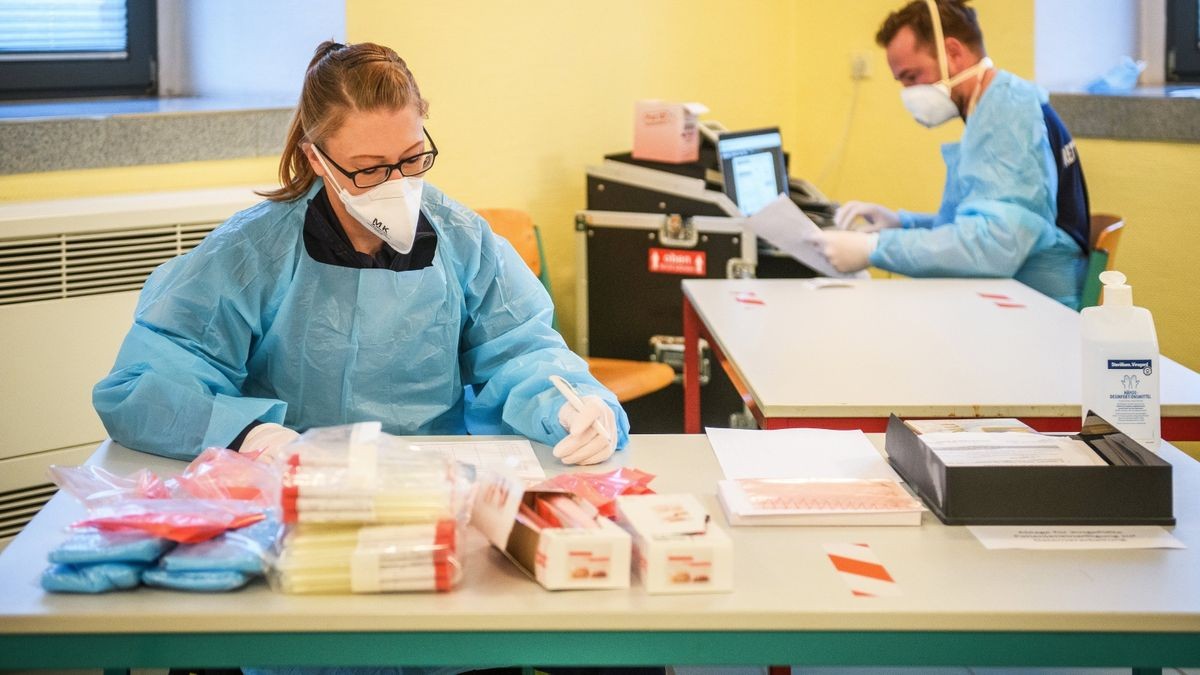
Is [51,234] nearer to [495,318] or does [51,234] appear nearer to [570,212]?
[495,318]

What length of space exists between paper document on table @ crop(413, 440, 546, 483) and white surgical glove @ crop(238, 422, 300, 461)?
17 cm

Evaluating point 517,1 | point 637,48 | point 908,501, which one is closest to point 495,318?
point 908,501

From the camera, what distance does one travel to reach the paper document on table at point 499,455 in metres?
1.70

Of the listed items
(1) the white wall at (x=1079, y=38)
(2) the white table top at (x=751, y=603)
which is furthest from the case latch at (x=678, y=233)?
(2) the white table top at (x=751, y=603)

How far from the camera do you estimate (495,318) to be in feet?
6.80

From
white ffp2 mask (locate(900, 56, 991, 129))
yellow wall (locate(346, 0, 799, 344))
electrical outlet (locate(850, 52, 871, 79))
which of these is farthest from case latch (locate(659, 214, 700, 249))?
electrical outlet (locate(850, 52, 871, 79))

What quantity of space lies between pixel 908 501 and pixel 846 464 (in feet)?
0.64

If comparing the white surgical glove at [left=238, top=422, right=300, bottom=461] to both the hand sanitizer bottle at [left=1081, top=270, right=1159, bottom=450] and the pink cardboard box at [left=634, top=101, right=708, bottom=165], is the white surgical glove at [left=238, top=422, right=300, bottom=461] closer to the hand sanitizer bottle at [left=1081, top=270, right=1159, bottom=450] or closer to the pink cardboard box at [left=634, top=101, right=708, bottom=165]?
the hand sanitizer bottle at [left=1081, top=270, right=1159, bottom=450]

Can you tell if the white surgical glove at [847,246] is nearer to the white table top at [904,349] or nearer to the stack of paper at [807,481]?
the white table top at [904,349]

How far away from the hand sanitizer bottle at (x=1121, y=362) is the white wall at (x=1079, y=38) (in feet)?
8.52

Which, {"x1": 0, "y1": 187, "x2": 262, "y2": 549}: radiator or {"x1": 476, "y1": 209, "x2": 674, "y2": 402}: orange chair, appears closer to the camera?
{"x1": 0, "y1": 187, "x2": 262, "y2": 549}: radiator

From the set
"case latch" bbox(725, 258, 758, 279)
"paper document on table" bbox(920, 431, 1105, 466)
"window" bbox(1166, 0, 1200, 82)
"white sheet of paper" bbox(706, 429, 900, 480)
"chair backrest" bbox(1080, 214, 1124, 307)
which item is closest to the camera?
"paper document on table" bbox(920, 431, 1105, 466)

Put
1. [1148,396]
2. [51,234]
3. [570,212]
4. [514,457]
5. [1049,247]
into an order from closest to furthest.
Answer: [1148,396] → [514,457] → [51,234] → [1049,247] → [570,212]

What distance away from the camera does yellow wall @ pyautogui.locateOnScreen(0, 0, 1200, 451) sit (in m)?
3.53
